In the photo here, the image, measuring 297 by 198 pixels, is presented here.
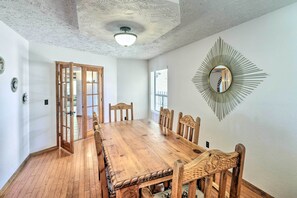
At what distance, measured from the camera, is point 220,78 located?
273 cm

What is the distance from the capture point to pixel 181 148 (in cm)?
165

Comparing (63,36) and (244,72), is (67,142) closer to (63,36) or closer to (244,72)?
(63,36)

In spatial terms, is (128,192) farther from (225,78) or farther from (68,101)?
(68,101)

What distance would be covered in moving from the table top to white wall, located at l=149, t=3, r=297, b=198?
1.10 m

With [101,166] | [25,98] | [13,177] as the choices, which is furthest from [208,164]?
[25,98]

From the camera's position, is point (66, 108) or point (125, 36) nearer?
point (125, 36)

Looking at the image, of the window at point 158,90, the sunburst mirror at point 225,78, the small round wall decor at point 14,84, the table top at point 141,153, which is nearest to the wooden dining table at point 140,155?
the table top at point 141,153

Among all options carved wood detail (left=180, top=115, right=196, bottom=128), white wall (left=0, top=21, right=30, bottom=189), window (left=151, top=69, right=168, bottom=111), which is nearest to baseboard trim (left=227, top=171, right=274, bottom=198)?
carved wood detail (left=180, top=115, right=196, bottom=128)

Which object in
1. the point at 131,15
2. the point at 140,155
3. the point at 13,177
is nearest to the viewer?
the point at 140,155

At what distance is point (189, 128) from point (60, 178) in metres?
2.10

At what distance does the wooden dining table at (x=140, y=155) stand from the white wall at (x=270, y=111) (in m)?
1.10

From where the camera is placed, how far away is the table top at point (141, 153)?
1.15 m

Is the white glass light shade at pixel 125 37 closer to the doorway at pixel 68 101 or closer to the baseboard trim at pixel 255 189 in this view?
the doorway at pixel 68 101

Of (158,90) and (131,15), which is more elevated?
(131,15)
